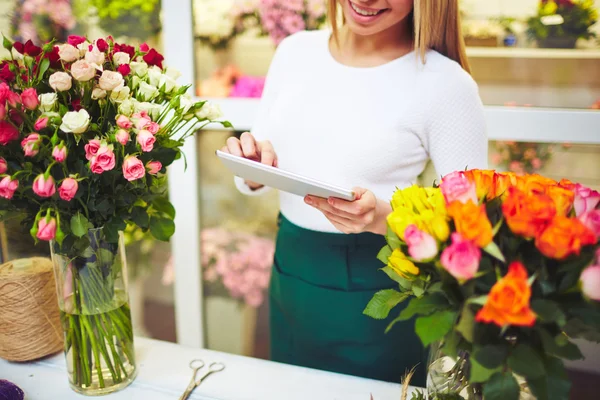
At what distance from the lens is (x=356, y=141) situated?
112cm

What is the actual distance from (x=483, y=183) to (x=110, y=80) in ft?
1.80

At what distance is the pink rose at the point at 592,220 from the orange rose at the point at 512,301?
0.11 meters

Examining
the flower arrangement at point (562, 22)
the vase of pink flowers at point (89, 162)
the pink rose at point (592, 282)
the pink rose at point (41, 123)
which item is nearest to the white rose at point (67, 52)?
the vase of pink flowers at point (89, 162)

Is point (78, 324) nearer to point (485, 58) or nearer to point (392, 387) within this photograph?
point (392, 387)

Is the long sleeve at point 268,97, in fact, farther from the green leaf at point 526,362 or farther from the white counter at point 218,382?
the green leaf at point 526,362

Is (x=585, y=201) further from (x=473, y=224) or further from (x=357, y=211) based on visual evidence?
(x=357, y=211)

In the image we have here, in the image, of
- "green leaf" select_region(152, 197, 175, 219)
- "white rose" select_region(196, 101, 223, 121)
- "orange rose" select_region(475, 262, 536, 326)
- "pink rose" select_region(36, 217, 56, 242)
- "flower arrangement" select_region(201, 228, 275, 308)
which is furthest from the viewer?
"flower arrangement" select_region(201, 228, 275, 308)

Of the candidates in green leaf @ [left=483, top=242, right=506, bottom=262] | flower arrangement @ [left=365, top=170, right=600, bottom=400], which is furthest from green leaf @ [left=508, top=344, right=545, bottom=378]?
green leaf @ [left=483, top=242, right=506, bottom=262]

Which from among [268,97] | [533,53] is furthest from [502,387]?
[533,53]

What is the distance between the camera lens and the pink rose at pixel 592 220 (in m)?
0.56

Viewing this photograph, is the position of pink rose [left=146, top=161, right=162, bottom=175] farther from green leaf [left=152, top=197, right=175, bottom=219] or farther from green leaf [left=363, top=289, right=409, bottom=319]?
green leaf [left=363, top=289, right=409, bottom=319]

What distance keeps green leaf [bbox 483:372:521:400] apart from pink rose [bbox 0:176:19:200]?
68 cm

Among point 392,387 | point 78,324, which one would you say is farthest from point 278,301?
point 78,324

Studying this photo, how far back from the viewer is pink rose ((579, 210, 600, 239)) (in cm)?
56
